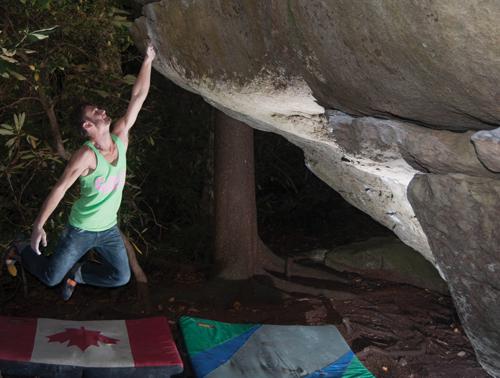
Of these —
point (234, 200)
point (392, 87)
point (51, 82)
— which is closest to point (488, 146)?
point (392, 87)

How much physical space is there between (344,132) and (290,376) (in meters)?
2.66

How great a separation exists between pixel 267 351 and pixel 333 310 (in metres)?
1.81

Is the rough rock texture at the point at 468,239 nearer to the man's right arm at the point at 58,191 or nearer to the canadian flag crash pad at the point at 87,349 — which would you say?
the man's right arm at the point at 58,191

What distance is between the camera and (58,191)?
3768 mm

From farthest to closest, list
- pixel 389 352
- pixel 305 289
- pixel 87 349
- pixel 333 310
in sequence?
pixel 305 289 < pixel 333 310 < pixel 389 352 < pixel 87 349

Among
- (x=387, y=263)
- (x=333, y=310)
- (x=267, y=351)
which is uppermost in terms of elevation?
(x=267, y=351)

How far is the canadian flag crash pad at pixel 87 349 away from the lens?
17.6 ft

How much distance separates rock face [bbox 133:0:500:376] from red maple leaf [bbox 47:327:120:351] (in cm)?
243

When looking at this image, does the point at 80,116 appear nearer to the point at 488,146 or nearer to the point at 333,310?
the point at 488,146

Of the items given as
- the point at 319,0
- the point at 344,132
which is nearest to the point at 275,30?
the point at 319,0

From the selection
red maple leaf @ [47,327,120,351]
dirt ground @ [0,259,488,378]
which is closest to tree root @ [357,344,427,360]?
dirt ground @ [0,259,488,378]

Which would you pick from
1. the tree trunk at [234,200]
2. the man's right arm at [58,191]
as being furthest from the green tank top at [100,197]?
the tree trunk at [234,200]

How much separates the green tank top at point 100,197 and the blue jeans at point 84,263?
0.06 m

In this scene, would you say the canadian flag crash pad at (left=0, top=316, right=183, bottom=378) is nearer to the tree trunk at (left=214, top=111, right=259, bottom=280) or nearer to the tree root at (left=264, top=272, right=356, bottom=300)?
the tree trunk at (left=214, top=111, right=259, bottom=280)
